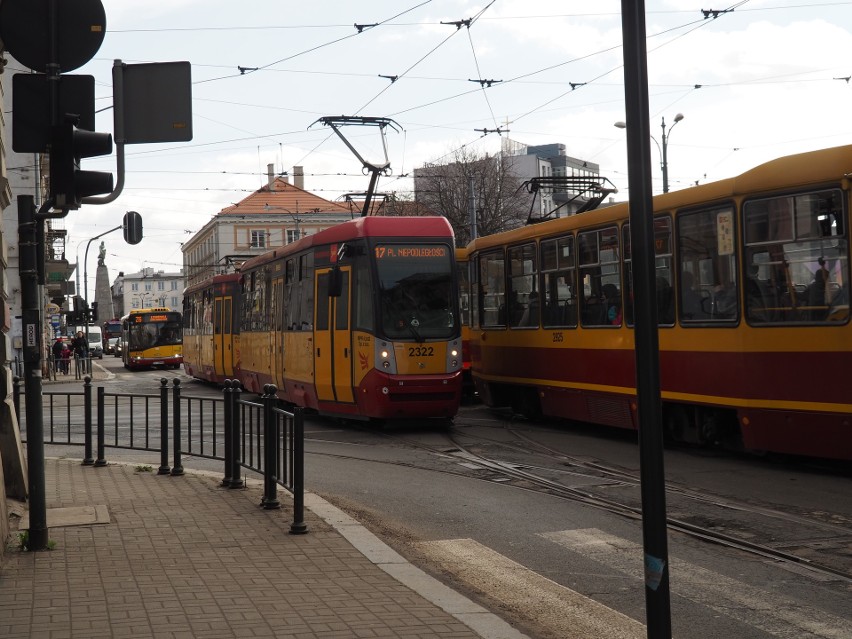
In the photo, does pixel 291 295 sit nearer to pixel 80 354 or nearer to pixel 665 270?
pixel 665 270

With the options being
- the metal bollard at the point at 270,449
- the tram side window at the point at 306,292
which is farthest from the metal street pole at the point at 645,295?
the tram side window at the point at 306,292

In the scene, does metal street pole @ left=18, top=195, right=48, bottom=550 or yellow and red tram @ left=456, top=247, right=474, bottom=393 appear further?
yellow and red tram @ left=456, top=247, right=474, bottom=393

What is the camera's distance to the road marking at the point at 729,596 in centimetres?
609

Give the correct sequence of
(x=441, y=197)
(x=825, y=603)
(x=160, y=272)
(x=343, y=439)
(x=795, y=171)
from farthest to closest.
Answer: (x=160, y=272)
(x=441, y=197)
(x=343, y=439)
(x=795, y=171)
(x=825, y=603)

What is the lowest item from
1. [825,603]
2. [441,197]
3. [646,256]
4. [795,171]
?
[825,603]

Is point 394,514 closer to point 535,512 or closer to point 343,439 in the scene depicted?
point 535,512

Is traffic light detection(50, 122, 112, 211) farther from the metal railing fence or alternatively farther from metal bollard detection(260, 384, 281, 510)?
metal bollard detection(260, 384, 281, 510)

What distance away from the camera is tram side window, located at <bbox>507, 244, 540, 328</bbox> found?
57.3 feet

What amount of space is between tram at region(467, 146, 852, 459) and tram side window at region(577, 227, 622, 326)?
0.08 ft

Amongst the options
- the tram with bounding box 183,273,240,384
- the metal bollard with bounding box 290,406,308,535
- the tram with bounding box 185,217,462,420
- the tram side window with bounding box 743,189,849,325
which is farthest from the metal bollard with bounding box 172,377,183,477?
the tram with bounding box 183,273,240,384

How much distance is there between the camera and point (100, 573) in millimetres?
7160

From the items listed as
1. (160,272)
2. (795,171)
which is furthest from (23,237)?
(160,272)

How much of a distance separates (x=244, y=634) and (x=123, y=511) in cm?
432

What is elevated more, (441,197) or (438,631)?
(441,197)
